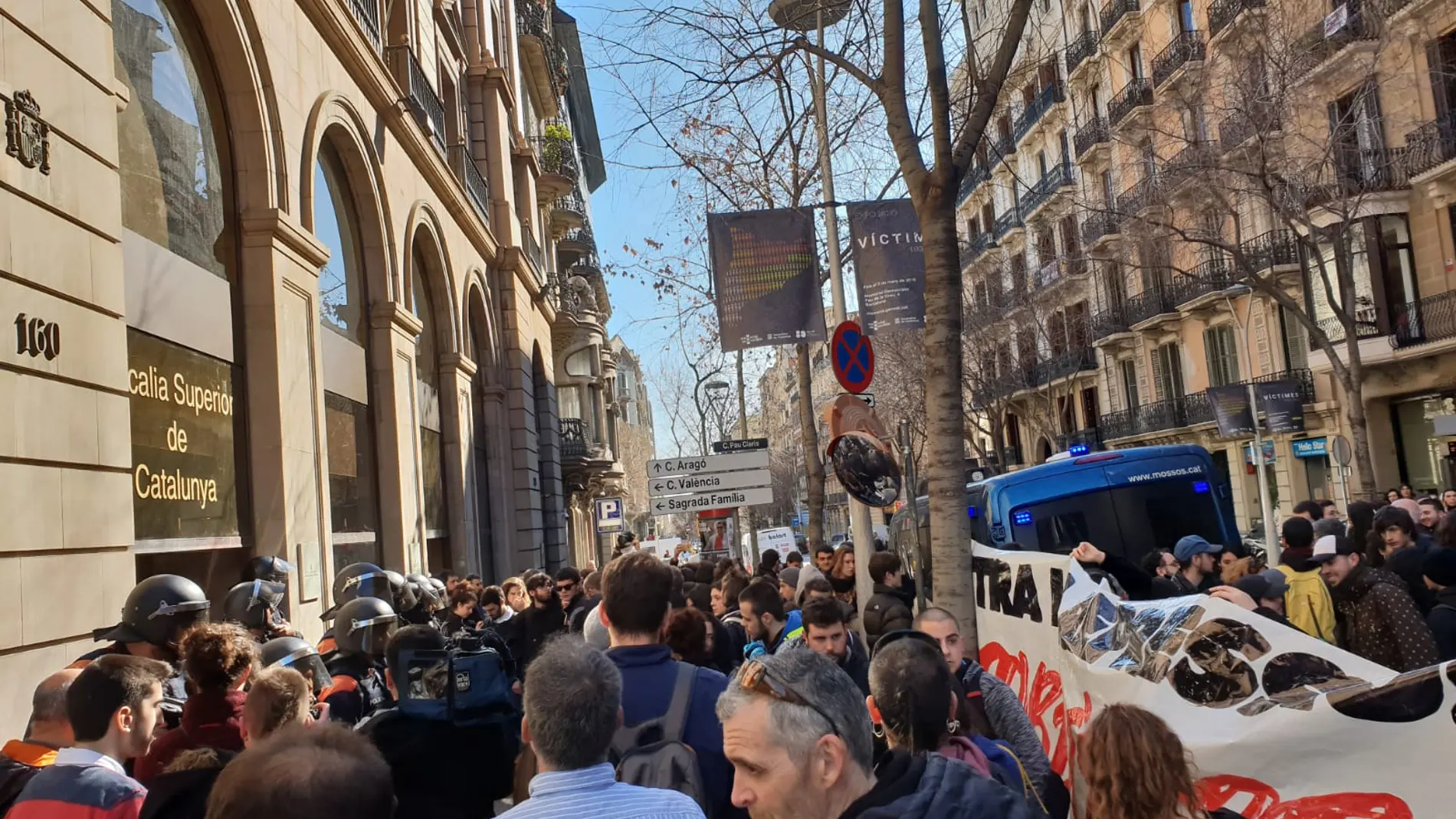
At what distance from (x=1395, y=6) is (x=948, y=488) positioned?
79.8 feet

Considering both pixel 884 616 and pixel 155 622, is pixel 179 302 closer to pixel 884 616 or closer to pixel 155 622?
pixel 155 622

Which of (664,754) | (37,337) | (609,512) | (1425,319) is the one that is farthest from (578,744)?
(1425,319)

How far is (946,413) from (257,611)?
4445mm

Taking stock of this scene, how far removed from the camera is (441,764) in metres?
4.08

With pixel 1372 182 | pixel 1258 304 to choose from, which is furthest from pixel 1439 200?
pixel 1258 304

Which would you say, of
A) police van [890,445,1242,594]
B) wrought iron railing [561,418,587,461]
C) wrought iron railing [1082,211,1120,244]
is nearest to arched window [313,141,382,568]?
police van [890,445,1242,594]

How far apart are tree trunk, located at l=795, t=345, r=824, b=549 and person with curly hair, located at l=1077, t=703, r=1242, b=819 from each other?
15423 mm

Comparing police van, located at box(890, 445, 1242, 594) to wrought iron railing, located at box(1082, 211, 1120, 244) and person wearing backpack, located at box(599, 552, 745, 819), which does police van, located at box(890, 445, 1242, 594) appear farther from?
wrought iron railing, located at box(1082, 211, 1120, 244)

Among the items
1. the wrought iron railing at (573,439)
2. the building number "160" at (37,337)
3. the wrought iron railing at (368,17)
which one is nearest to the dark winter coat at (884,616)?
the building number "160" at (37,337)

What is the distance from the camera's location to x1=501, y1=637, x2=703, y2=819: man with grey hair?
2.78 m

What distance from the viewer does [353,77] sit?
14883 millimetres

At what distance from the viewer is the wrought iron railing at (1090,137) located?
1618 inches

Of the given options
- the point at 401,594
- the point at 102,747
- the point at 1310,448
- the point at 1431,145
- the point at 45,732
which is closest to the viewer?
the point at 102,747

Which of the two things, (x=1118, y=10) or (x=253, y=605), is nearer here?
(x=253, y=605)
